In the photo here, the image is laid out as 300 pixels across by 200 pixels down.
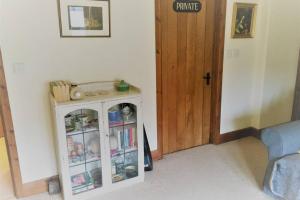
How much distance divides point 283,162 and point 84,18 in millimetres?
2086

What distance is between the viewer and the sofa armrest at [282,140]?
84.1 inches

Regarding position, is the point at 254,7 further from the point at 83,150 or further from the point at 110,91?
the point at 83,150

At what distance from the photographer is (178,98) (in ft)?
9.89

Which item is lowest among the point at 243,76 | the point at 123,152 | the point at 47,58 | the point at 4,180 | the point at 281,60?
the point at 4,180

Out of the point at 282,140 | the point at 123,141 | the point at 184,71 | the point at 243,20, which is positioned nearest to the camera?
the point at 282,140

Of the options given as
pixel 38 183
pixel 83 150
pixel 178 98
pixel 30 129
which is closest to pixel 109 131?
pixel 83 150

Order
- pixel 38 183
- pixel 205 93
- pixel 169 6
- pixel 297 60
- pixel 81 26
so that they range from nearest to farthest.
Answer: pixel 81 26, pixel 38 183, pixel 169 6, pixel 297 60, pixel 205 93

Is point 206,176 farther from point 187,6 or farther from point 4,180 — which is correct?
point 4,180

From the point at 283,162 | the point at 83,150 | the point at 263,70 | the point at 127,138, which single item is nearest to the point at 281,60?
the point at 263,70

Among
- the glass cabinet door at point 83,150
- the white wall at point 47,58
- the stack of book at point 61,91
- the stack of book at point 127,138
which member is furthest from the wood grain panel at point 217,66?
the stack of book at point 61,91

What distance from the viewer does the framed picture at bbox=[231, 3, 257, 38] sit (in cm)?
300

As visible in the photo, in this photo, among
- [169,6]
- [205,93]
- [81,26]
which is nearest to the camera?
[81,26]

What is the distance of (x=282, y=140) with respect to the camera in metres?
2.12

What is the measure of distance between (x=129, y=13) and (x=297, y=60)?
2.01 meters
